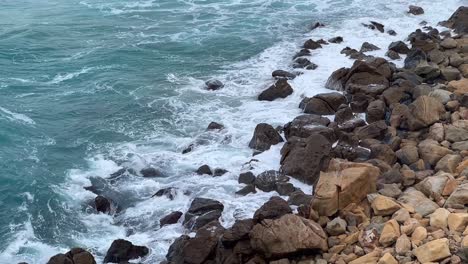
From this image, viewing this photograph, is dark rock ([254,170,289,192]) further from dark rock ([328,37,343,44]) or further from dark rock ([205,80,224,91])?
dark rock ([328,37,343,44])

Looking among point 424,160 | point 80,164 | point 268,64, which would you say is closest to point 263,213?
point 424,160

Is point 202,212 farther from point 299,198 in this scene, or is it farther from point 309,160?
point 309,160

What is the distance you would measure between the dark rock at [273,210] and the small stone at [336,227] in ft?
5.00

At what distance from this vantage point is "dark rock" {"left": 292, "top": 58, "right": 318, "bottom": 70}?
28.1m

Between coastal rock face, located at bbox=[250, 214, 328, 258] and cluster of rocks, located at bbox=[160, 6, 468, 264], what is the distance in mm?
25

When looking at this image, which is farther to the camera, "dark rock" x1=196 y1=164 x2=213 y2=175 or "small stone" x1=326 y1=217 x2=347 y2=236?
"dark rock" x1=196 y1=164 x2=213 y2=175

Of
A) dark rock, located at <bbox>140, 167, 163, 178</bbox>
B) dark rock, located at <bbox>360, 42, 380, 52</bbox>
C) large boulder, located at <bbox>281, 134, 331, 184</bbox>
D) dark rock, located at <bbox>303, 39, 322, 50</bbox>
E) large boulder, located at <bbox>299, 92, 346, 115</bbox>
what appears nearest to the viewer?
large boulder, located at <bbox>281, 134, 331, 184</bbox>

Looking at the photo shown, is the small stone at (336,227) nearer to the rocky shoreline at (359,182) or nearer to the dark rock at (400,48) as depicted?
the rocky shoreline at (359,182)

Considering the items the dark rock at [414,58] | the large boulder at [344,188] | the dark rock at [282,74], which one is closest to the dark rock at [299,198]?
the large boulder at [344,188]

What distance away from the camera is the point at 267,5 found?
42.8 m

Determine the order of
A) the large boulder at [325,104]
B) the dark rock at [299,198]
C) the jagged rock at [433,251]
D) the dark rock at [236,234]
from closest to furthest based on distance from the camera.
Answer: the jagged rock at [433,251] < the dark rock at [236,234] < the dark rock at [299,198] < the large boulder at [325,104]

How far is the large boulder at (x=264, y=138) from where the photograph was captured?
66.9ft

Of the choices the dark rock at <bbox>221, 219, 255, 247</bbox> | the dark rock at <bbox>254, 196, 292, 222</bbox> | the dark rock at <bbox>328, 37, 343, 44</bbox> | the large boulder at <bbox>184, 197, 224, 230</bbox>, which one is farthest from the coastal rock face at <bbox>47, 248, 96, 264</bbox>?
the dark rock at <bbox>328, 37, 343, 44</bbox>

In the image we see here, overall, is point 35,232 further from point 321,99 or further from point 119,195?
point 321,99
